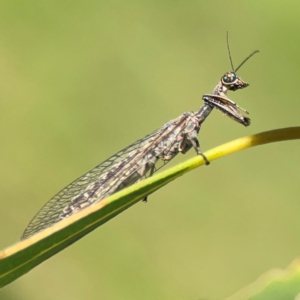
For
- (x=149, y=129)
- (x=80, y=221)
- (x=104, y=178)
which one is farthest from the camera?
(x=149, y=129)

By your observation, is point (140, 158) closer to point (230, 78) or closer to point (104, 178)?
point (104, 178)

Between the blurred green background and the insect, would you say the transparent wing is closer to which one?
the insect

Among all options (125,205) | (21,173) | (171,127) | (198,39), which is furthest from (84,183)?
(198,39)

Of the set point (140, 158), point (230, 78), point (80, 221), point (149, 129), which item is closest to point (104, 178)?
point (140, 158)

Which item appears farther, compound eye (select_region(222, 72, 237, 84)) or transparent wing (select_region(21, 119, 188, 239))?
compound eye (select_region(222, 72, 237, 84))

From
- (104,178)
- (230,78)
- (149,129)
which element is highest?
(149,129)

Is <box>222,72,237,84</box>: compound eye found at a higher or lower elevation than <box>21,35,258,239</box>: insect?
higher

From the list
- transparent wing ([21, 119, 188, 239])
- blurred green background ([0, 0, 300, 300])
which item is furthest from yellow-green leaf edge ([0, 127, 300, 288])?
blurred green background ([0, 0, 300, 300])
